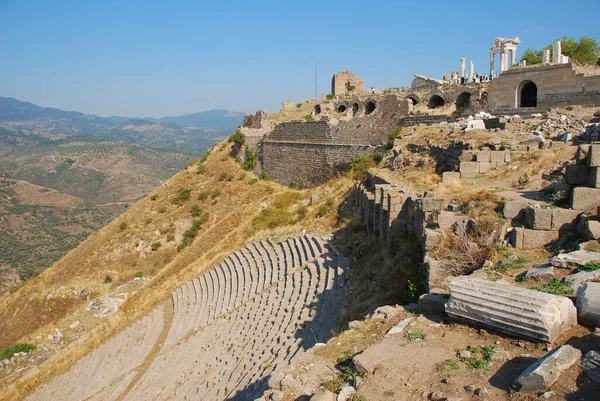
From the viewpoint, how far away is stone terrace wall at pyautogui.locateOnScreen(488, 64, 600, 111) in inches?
596

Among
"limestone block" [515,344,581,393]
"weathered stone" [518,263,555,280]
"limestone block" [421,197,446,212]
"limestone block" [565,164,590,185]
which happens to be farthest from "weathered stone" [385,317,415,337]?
"limestone block" [565,164,590,185]

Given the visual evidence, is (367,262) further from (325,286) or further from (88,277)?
(88,277)

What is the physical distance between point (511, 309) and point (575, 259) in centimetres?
143

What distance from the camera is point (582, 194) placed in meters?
6.28

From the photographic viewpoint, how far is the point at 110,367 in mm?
13305

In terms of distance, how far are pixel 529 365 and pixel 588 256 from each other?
2.02m

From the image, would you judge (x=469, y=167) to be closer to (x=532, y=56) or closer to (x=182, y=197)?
(x=182, y=197)

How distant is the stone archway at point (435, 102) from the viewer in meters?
20.7

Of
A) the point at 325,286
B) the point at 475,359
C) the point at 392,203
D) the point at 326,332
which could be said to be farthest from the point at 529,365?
the point at 325,286

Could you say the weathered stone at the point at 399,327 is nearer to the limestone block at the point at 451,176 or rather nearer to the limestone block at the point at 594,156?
the limestone block at the point at 594,156

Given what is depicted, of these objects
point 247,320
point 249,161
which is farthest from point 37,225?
point 247,320

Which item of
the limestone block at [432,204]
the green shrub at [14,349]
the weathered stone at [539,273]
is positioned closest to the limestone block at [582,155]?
the limestone block at [432,204]

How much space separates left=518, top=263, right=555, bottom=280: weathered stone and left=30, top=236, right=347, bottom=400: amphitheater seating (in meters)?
3.63

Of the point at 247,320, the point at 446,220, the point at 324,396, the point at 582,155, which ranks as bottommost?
the point at 247,320
